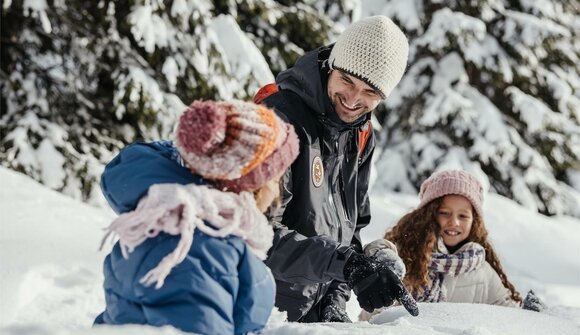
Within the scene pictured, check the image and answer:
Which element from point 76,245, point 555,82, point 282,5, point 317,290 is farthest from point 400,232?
point 555,82

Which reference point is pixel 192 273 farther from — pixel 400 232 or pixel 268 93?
pixel 400 232

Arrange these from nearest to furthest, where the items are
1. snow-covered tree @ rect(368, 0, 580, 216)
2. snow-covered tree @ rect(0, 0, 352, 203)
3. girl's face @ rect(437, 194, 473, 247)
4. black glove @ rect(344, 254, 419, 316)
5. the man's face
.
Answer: black glove @ rect(344, 254, 419, 316), the man's face, girl's face @ rect(437, 194, 473, 247), snow-covered tree @ rect(0, 0, 352, 203), snow-covered tree @ rect(368, 0, 580, 216)

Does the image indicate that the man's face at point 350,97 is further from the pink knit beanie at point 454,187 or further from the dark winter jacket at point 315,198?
the pink knit beanie at point 454,187

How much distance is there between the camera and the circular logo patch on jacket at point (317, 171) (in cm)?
264

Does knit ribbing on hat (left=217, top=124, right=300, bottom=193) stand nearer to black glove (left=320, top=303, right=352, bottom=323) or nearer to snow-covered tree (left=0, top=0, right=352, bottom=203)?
black glove (left=320, top=303, right=352, bottom=323)

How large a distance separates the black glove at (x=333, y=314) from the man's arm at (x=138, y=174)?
46.1 inches

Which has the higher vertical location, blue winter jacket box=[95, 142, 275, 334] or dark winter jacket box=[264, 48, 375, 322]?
→ blue winter jacket box=[95, 142, 275, 334]

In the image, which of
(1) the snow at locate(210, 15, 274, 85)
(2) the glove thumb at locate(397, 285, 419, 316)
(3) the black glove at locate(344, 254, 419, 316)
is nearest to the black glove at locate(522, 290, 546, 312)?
(2) the glove thumb at locate(397, 285, 419, 316)

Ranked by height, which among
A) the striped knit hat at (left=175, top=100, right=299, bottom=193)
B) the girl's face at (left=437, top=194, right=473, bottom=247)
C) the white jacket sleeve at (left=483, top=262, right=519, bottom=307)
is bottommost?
the white jacket sleeve at (left=483, top=262, right=519, bottom=307)

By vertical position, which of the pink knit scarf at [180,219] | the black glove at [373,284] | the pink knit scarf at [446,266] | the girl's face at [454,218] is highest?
the pink knit scarf at [180,219]

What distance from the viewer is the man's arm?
1.78 m

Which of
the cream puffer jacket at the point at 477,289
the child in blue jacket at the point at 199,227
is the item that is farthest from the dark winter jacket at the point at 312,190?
the cream puffer jacket at the point at 477,289

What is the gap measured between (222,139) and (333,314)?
50.9 inches

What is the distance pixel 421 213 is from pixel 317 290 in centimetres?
106
